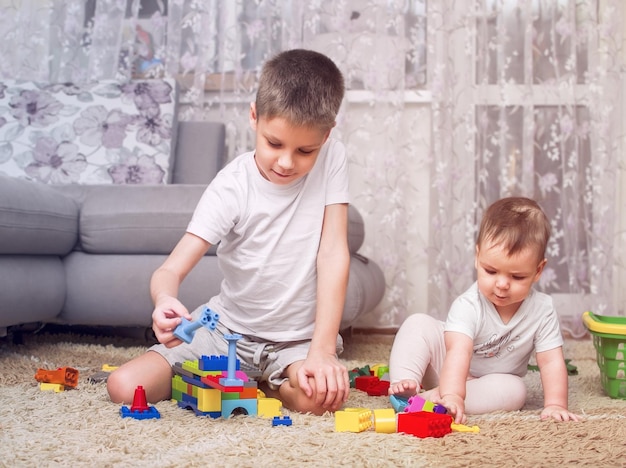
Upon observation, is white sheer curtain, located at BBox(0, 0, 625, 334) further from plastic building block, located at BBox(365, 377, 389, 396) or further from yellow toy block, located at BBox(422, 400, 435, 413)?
yellow toy block, located at BBox(422, 400, 435, 413)

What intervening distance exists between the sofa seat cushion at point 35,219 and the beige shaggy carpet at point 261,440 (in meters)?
0.46

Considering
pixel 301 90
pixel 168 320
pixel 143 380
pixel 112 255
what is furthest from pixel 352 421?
pixel 112 255

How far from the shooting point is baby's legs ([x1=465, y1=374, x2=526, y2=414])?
126 centimetres

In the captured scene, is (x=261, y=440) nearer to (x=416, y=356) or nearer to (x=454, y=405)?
(x=454, y=405)

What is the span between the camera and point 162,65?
2.65 metres

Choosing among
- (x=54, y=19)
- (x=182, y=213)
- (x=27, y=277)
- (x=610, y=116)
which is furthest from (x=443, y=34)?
(x=27, y=277)

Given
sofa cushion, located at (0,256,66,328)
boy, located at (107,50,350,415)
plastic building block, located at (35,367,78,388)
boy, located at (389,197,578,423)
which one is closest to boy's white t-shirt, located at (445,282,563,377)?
boy, located at (389,197,578,423)

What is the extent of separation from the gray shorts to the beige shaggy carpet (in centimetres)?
10

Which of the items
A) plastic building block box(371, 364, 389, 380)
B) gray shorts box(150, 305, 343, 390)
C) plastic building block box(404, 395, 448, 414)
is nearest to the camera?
plastic building block box(404, 395, 448, 414)

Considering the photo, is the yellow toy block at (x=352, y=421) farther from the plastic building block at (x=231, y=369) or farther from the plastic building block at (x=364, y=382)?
the plastic building block at (x=364, y=382)

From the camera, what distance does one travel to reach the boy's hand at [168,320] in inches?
41.0

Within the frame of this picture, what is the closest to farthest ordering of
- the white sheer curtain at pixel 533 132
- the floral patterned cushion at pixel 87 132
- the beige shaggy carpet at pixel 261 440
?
the beige shaggy carpet at pixel 261 440 → the floral patterned cushion at pixel 87 132 → the white sheer curtain at pixel 533 132

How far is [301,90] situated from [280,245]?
287 millimetres

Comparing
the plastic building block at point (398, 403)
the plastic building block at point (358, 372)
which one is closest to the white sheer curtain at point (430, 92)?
the plastic building block at point (358, 372)
